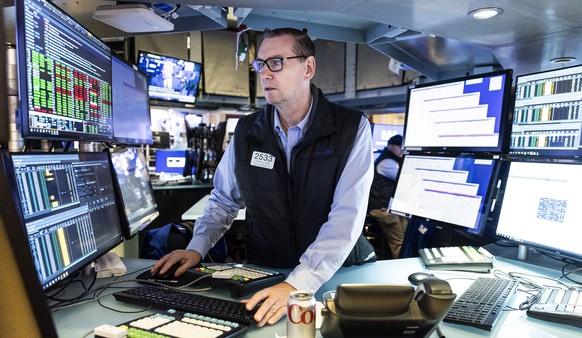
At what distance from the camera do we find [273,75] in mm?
1496

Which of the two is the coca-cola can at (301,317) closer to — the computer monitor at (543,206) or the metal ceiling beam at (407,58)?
the computer monitor at (543,206)

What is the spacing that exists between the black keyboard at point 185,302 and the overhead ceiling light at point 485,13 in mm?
1714

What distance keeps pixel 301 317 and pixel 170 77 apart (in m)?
4.82

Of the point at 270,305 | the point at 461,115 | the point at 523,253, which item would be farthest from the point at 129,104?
the point at 523,253

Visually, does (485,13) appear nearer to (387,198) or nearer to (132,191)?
(132,191)

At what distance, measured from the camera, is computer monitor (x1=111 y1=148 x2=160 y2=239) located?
140cm

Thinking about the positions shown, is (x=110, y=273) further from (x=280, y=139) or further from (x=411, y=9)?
(x=411, y=9)

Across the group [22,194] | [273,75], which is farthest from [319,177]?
[22,194]

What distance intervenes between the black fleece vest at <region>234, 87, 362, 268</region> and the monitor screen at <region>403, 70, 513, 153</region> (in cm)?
56

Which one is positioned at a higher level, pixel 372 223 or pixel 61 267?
pixel 61 267

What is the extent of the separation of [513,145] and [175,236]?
1.61m

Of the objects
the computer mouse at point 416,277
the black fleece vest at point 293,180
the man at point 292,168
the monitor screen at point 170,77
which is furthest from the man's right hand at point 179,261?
the monitor screen at point 170,77

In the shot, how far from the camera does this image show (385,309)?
2.57 feet

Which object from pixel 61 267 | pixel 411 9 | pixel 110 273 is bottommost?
pixel 110 273
